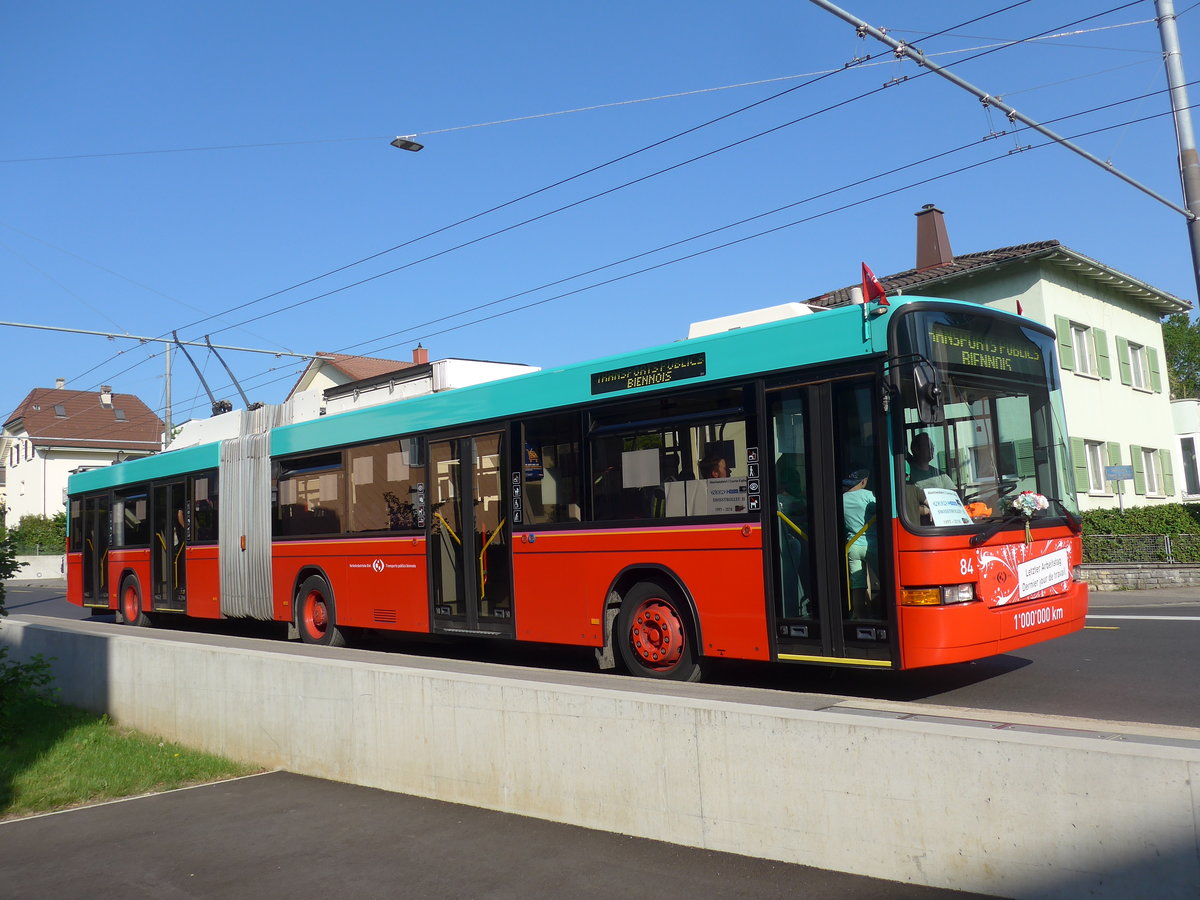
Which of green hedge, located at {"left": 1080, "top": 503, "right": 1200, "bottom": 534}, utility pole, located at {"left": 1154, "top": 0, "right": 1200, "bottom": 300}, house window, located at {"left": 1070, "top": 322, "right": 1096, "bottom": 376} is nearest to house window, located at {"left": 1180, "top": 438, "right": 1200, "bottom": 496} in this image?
house window, located at {"left": 1070, "top": 322, "right": 1096, "bottom": 376}

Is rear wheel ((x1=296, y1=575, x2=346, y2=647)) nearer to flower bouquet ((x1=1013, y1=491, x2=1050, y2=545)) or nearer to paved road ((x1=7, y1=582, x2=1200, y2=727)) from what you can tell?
paved road ((x1=7, y1=582, x2=1200, y2=727))

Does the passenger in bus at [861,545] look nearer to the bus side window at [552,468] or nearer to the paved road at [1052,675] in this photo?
the paved road at [1052,675]

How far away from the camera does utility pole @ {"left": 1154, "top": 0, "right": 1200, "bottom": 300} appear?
47.3 ft

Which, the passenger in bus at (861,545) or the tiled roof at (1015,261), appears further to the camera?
the tiled roof at (1015,261)

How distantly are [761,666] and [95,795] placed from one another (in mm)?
5968

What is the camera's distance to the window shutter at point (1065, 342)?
2858 cm

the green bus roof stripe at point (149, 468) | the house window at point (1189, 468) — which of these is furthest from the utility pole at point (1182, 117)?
A: the house window at point (1189, 468)

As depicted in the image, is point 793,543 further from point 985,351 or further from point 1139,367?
point 1139,367

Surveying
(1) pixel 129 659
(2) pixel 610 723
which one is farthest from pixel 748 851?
(1) pixel 129 659

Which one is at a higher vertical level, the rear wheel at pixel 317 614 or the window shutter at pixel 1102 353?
the window shutter at pixel 1102 353

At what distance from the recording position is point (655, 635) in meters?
9.55

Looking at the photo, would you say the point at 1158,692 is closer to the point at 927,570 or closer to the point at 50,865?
the point at 927,570

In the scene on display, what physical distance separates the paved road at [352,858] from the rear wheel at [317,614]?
6771 mm

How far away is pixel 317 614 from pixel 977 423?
376 inches
